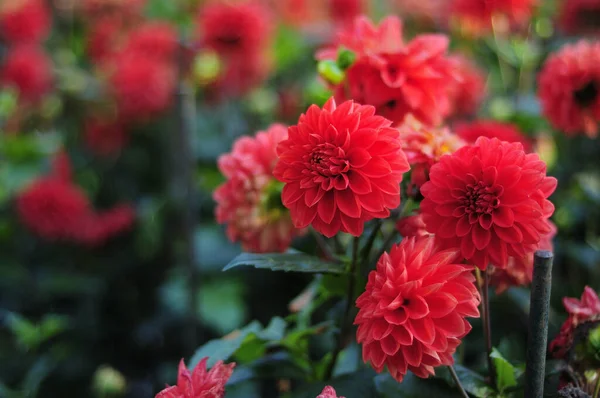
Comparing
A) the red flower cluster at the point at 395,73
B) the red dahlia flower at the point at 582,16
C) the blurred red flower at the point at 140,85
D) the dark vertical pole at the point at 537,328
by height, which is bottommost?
the blurred red flower at the point at 140,85

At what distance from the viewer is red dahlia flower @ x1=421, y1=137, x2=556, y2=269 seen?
56 centimetres

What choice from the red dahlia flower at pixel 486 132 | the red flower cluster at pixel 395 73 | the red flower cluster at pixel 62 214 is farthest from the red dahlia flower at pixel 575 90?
the red flower cluster at pixel 62 214

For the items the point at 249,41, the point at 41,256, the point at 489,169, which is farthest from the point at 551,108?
the point at 41,256

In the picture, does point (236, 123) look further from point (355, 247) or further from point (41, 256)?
point (355, 247)

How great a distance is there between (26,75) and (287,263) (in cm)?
152

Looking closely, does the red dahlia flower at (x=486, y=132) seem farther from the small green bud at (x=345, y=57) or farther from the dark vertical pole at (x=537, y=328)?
the dark vertical pole at (x=537, y=328)

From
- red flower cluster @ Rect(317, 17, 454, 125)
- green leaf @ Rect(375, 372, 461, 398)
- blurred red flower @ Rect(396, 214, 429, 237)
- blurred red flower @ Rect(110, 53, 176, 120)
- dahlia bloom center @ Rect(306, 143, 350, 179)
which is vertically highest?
red flower cluster @ Rect(317, 17, 454, 125)

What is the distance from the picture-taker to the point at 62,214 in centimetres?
164

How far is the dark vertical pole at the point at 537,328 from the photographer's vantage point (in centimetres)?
56

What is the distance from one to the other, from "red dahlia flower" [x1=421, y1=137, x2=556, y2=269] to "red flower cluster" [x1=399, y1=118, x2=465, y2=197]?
5 cm

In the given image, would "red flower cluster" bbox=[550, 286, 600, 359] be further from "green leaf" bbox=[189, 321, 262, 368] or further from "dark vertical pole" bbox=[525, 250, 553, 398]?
"green leaf" bbox=[189, 321, 262, 368]

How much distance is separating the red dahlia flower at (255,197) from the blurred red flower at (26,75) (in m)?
1.34

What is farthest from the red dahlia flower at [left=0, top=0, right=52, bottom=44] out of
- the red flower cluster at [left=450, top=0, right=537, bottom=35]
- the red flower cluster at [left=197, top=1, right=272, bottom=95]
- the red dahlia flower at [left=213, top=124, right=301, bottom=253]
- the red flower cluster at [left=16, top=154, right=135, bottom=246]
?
the red dahlia flower at [left=213, top=124, right=301, bottom=253]

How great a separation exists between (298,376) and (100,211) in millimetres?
1348
